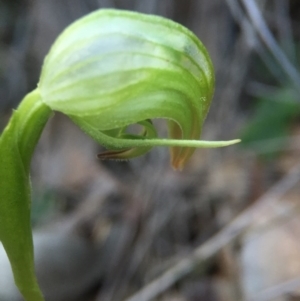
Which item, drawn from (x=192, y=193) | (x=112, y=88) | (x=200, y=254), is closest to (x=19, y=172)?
(x=112, y=88)

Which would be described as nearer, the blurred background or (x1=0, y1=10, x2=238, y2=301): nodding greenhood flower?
(x1=0, y1=10, x2=238, y2=301): nodding greenhood flower

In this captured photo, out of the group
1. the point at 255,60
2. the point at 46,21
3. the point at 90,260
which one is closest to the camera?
the point at 90,260

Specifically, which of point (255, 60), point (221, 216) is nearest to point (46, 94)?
point (221, 216)

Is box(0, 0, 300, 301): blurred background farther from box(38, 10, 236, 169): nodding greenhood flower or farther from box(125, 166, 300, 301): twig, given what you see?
box(38, 10, 236, 169): nodding greenhood flower

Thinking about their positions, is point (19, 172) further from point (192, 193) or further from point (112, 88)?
point (192, 193)

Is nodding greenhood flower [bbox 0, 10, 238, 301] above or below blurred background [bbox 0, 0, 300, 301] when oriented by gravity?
above

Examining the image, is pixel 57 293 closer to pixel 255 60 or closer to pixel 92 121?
pixel 92 121

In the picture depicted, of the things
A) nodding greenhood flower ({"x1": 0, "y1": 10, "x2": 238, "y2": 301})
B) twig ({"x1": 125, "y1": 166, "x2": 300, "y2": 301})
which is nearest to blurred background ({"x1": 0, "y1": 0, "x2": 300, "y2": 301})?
twig ({"x1": 125, "y1": 166, "x2": 300, "y2": 301})
